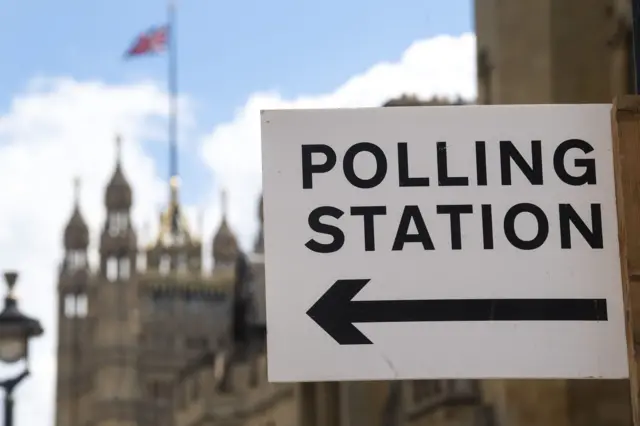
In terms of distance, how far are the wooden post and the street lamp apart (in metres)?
6.55

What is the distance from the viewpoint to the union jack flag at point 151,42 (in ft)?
175

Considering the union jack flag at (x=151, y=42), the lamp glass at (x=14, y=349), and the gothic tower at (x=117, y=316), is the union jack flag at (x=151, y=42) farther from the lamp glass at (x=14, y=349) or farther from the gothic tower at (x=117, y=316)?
the lamp glass at (x=14, y=349)

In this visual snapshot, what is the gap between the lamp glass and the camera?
8.08 metres

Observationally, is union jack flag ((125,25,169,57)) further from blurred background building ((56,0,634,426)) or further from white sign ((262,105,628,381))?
white sign ((262,105,628,381))

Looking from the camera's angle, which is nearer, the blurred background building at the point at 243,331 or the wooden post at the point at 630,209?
the wooden post at the point at 630,209

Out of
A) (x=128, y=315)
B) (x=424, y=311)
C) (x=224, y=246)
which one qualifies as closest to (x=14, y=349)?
(x=424, y=311)

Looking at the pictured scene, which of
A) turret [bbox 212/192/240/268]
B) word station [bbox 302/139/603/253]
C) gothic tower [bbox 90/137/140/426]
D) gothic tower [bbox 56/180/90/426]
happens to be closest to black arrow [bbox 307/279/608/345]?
word station [bbox 302/139/603/253]

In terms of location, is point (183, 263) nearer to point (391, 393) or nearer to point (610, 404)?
point (391, 393)

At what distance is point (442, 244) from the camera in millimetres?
2520

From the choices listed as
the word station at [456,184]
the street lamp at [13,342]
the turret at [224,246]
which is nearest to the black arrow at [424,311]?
the word station at [456,184]

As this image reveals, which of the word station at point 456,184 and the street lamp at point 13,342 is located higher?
the word station at point 456,184

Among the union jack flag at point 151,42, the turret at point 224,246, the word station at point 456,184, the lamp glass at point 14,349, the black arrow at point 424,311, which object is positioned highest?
the union jack flag at point 151,42

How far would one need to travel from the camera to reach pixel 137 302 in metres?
50.2

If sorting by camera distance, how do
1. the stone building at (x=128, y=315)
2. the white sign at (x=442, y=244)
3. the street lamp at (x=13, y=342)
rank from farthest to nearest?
the stone building at (x=128, y=315) → the street lamp at (x=13, y=342) → the white sign at (x=442, y=244)
